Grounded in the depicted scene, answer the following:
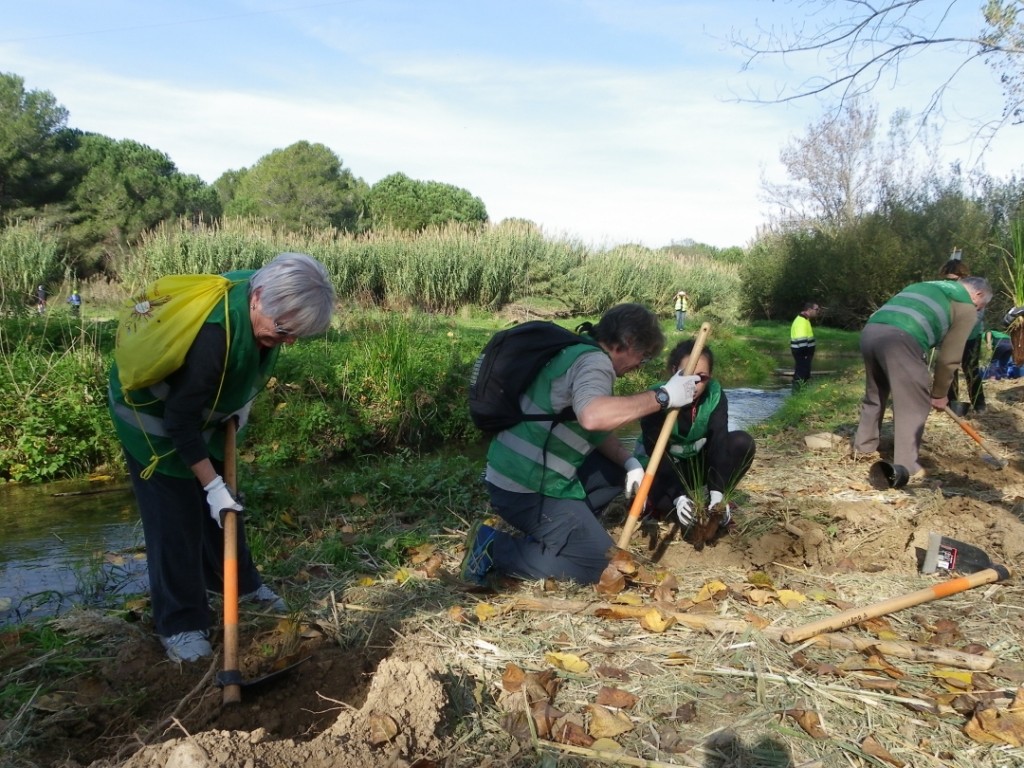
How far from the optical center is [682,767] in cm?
226

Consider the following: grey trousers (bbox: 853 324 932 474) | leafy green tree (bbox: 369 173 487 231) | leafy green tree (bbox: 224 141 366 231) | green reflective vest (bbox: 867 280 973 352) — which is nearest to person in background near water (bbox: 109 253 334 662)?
grey trousers (bbox: 853 324 932 474)

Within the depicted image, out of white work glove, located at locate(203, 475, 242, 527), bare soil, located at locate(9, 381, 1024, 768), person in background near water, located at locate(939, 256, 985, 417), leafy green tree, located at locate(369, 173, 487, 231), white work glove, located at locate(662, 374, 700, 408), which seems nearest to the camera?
bare soil, located at locate(9, 381, 1024, 768)

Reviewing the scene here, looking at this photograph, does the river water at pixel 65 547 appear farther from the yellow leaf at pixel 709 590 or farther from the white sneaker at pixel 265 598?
the yellow leaf at pixel 709 590

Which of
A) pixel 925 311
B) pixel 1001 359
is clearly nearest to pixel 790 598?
pixel 925 311

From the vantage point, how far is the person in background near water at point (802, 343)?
13195mm

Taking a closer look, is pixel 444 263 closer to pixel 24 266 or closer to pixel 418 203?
pixel 24 266

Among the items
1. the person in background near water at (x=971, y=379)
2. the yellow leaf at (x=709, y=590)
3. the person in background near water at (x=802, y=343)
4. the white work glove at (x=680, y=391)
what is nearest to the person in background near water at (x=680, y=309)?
the person in background near water at (x=802, y=343)

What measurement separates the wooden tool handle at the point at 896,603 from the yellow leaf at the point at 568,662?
0.84 m

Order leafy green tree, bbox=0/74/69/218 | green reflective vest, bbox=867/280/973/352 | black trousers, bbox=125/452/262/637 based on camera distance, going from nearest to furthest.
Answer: black trousers, bbox=125/452/262/637, green reflective vest, bbox=867/280/973/352, leafy green tree, bbox=0/74/69/218

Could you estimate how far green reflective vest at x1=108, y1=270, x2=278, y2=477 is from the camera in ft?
9.68

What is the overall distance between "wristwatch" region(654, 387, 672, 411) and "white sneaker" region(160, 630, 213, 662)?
2266 millimetres

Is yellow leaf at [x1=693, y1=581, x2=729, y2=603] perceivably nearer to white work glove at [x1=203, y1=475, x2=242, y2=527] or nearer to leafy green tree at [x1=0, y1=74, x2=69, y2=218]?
white work glove at [x1=203, y1=475, x2=242, y2=527]

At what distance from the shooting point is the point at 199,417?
9.77 feet

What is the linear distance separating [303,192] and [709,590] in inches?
1940
